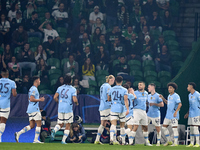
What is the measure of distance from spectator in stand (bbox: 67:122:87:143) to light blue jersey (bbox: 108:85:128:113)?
3.29 metres

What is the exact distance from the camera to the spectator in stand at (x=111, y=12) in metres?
21.1

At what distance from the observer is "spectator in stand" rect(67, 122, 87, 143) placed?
14758 mm

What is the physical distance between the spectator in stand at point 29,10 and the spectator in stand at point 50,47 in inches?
78.0

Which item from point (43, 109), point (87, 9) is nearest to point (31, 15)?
point (87, 9)

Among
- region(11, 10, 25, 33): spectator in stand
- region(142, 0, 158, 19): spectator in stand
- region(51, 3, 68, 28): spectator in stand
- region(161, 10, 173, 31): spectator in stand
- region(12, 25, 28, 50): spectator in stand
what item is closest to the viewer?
region(12, 25, 28, 50): spectator in stand

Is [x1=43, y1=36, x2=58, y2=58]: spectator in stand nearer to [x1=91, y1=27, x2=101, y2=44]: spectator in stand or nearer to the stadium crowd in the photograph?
the stadium crowd

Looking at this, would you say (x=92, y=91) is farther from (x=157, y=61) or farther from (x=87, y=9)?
(x=87, y=9)

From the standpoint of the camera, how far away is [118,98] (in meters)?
11.9

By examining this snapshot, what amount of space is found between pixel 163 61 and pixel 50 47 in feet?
17.6

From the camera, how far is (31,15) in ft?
67.1

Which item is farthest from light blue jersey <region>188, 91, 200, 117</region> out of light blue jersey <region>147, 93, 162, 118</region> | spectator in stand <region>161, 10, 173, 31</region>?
spectator in stand <region>161, 10, 173, 31</region>

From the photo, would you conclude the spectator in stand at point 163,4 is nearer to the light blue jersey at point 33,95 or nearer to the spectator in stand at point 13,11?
the spectator in stand at point 13,11

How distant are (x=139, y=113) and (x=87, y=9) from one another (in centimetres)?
995

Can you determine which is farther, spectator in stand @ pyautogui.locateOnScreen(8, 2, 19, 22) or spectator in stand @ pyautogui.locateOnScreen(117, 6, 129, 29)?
spectator in stand @ pyautogui.locateOnScreen(117, 6, 129, 29)
